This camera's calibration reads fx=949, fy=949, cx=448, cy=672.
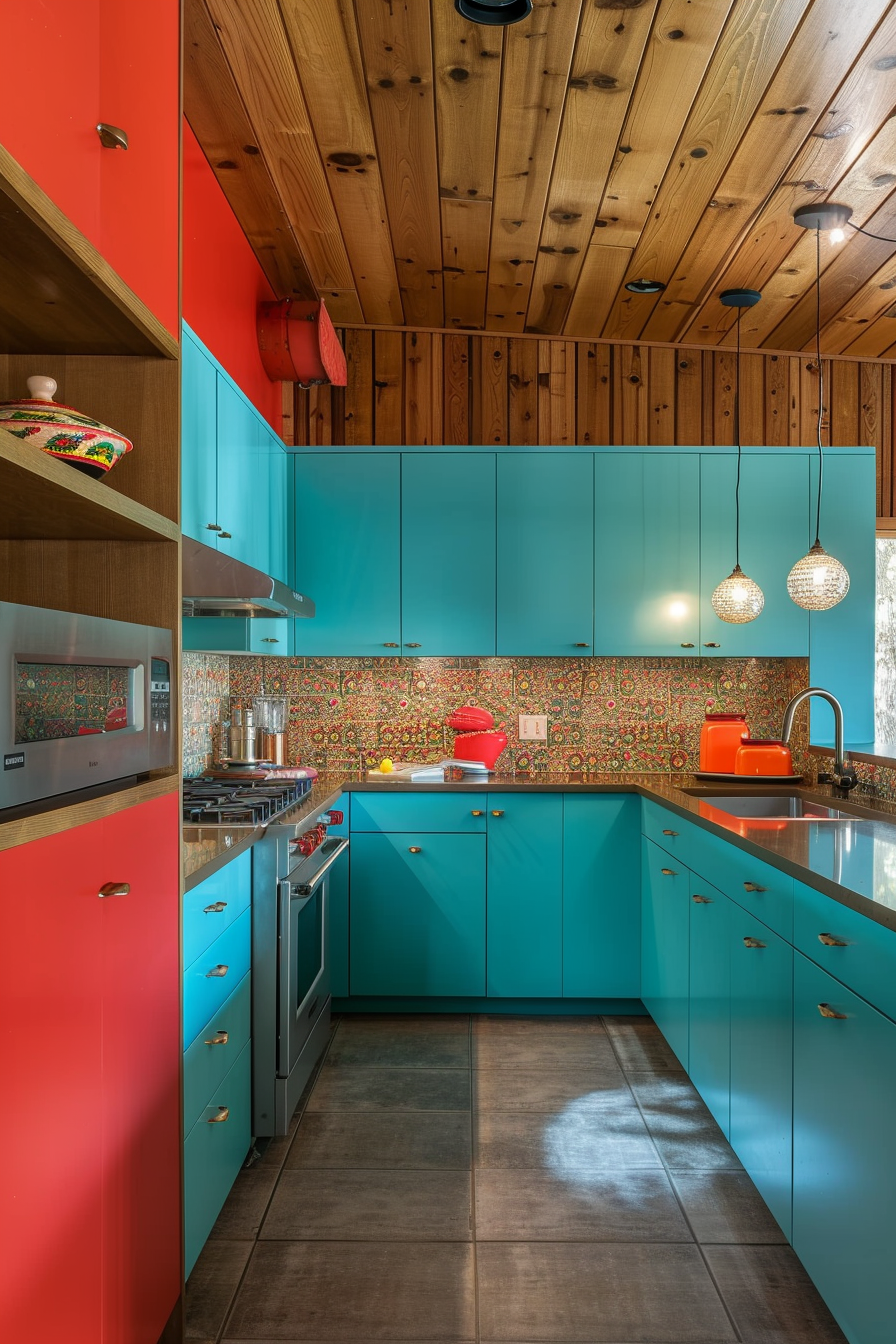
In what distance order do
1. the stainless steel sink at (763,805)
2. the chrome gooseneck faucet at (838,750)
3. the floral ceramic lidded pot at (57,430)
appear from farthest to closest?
the stainless steel sink at (763,805) < the chrome gooseneck faucet at (838,750) < the floral ceramic lidded pot at (57,430)

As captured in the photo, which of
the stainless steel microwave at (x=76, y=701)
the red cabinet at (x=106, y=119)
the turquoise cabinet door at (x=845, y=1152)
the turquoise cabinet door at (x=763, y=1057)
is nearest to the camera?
the stainless steel microwave at (x=76, y=701)

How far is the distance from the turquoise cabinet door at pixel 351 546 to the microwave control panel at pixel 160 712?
226cm

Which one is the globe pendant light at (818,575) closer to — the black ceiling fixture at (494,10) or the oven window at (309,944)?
the black ceiling fixture at (494,10)

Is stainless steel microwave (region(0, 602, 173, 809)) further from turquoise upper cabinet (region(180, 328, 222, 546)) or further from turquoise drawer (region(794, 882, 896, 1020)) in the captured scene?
turquoise drawer (region(794, 882, 896, 1020))

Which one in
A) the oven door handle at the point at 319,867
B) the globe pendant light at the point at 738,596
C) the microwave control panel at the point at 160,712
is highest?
the globe pendant light at the point at 738,596

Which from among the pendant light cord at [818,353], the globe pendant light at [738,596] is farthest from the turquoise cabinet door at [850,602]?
the globe pendant light at [738,596]

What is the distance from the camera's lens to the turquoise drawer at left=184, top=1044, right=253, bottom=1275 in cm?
192

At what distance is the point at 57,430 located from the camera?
1345 mm

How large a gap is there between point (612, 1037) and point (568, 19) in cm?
310

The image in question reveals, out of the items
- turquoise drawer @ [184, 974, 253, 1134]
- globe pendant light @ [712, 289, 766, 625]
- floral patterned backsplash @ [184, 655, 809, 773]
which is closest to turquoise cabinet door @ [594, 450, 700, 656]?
floral patterned backsplash @ [184, 655, 809, 773]

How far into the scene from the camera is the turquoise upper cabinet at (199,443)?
2.50 metres

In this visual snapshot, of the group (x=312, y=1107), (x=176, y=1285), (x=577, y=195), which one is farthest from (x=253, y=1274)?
(x=577, y=195)

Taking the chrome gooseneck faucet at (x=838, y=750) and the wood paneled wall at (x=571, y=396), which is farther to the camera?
the wood paneled wall at (x=571, y=396)

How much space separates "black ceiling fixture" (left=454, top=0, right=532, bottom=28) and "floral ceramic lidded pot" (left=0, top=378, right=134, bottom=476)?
1302 mm
